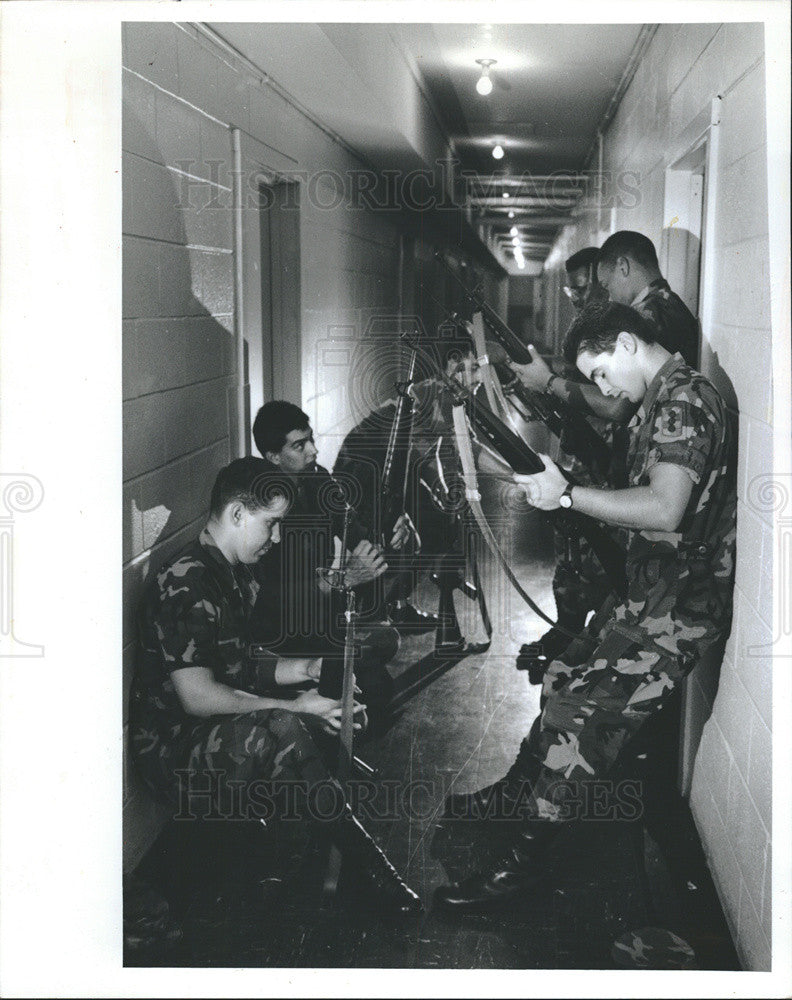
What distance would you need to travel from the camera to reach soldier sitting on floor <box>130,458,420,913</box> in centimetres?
188

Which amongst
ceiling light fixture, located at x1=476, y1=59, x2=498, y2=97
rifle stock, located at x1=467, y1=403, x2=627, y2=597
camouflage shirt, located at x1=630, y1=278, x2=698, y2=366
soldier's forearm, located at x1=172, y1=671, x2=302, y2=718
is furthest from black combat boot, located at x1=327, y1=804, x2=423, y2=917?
ceiling light fixture, located at x1=476, y1=59, x2=498, y2=97

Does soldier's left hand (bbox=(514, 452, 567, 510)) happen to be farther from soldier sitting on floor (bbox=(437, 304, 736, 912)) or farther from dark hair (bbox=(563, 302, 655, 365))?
dark hair (bbox=(563, 302, 655, 365))

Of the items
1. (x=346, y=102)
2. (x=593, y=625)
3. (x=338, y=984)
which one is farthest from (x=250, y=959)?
(x=346, y=102)

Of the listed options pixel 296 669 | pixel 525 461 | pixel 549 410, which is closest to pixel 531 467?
pixel 525 461

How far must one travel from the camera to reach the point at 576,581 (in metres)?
1.89

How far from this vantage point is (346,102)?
184 cm

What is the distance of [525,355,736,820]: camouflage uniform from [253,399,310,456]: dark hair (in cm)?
63

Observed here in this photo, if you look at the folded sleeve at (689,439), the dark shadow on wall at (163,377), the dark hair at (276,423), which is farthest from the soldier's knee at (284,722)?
the folded sleeve at (689,439)

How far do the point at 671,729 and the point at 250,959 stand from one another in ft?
2.98

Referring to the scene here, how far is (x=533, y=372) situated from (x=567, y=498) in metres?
0.25

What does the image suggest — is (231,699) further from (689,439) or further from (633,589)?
(689,439)

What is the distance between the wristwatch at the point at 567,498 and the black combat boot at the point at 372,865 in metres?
0.72

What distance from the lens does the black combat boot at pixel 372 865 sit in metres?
1.86

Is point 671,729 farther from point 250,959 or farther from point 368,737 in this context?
point 250,959
